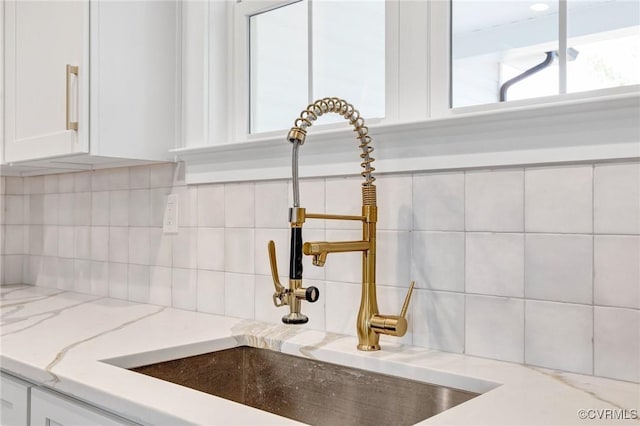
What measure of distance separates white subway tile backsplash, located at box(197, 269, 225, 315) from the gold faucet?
0.57 metres

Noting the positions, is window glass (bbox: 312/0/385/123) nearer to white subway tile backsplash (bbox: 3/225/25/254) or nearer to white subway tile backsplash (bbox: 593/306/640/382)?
white subway tile backsplash (bbox: 593/306/640/382)

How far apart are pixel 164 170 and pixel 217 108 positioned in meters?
0.30

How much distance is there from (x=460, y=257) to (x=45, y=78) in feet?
4.68

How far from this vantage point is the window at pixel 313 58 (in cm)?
163

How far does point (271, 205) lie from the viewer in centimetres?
175

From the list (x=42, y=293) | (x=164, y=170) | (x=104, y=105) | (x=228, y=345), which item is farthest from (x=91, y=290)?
(x=228, y=345)

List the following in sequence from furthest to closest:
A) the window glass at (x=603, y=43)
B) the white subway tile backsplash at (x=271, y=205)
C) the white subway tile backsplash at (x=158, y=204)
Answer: the white subway tile backsplash at (x=158, y=204), the white subway tile backsplash at (x=271, y=205), the window glass at (x=603, y=43)

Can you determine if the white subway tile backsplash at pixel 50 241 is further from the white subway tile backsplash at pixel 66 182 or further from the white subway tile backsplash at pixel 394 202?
the white subway tile backsplash at pixel 394 202

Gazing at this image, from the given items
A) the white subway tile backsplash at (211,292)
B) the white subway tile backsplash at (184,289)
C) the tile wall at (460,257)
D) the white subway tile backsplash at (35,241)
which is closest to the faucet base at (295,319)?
the tile wall at (460,257)

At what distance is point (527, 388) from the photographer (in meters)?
1.09

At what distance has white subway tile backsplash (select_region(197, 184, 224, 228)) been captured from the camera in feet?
6.20

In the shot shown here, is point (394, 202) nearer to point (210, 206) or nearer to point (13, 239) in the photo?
point (210, 206)

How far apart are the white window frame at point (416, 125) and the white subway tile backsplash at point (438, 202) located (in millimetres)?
28

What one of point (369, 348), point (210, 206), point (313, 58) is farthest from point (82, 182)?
point (369, 348)
